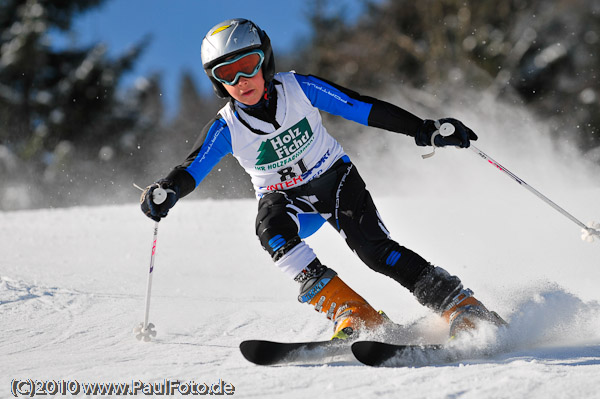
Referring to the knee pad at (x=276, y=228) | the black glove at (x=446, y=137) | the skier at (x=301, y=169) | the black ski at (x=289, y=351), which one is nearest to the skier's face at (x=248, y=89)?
the skier at (x=301, y=169)

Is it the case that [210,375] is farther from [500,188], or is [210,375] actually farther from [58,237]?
[500,188]

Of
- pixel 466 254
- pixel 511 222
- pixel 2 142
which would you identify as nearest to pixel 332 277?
pixel 466 254

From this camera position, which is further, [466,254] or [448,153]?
[448,153]

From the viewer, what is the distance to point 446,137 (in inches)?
125

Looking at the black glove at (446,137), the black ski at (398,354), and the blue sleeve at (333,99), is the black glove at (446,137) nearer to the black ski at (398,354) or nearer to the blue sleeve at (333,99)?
the blue sleeve at (333,99)

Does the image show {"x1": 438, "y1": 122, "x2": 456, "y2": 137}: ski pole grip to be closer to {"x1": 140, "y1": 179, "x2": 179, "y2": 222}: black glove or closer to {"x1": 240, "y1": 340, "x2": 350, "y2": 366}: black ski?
A: {"x1": 240, "y1": 340, "x2": 350, "y2": 366}: black ski

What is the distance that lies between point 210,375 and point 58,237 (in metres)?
5.05

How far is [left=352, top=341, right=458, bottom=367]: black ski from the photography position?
2.41 metres

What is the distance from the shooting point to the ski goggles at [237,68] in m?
3.08

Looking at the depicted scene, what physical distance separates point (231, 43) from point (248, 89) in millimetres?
243

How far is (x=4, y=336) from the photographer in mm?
3191

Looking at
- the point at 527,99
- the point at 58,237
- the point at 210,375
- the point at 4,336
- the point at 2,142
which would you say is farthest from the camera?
the point at 527,99

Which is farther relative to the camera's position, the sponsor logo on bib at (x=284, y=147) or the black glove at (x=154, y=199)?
the sponsor logo on bib at (x=284, y=147)

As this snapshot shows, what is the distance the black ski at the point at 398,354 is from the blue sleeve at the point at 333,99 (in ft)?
4.36
